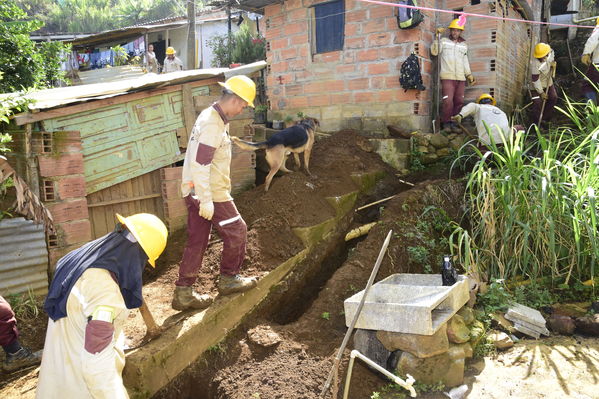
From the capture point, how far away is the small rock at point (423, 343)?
3494 mm

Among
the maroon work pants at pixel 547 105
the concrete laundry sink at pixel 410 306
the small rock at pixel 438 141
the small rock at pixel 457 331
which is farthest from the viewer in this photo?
A: the maroon work pants at pixel 547 105

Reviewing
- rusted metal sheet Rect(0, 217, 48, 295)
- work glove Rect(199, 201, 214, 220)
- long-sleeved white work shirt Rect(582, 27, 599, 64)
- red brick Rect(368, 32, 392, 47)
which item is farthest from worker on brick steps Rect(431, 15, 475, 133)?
rusted metal sheet Rect(0, 217, 48, 295)

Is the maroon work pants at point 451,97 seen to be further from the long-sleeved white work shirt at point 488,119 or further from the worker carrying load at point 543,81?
the worker carrying load at point 543,81

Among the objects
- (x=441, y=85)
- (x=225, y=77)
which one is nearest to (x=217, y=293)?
(x=225, y=77)

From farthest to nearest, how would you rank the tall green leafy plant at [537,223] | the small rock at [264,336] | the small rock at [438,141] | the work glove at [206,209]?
1. the small rock at [438,141]
2. the tall green leafy plant at [537,223]
3. the small rock at [264,336]
4. the work glove at [206,209]

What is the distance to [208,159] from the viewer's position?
12.2ft

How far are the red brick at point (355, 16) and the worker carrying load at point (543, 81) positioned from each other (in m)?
3.55

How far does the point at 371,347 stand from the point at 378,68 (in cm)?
485

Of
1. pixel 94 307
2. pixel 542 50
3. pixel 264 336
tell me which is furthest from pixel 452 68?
pixel 94 307

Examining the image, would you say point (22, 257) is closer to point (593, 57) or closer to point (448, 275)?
point (448, 275)

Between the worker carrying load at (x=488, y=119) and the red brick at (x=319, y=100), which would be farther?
the red brick at (x=319, y=100)

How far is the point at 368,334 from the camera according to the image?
3.78m

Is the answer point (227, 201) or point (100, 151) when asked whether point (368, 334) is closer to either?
point (227, 201)

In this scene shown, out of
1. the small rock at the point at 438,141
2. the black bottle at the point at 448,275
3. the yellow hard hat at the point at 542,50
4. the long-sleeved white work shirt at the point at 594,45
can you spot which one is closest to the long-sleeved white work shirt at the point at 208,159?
the black bottle at the point at 448,275
